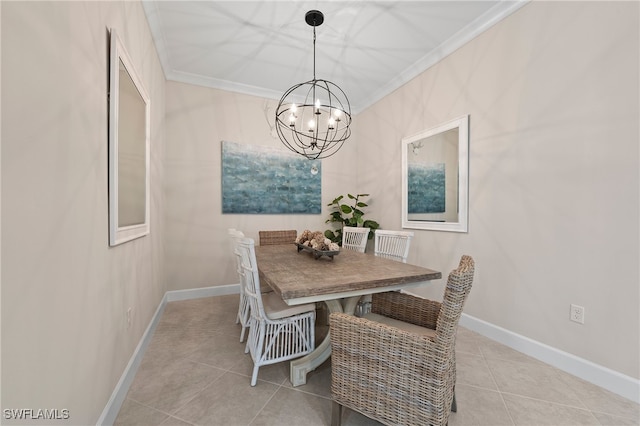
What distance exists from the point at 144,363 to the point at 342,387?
1.61 meters

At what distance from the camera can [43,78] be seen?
0.87 m

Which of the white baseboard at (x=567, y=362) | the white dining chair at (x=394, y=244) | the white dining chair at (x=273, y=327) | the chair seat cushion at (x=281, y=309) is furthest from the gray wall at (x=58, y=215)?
the white baseboard at (x=567, y=362)

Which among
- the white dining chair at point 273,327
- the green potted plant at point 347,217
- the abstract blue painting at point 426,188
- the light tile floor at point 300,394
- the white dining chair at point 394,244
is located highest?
the abstract blue painting at point 426,188

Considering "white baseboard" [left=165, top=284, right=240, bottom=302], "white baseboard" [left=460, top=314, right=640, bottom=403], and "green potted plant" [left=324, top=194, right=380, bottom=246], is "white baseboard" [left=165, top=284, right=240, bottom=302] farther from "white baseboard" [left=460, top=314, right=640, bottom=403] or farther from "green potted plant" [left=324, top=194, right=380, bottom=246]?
"white baseboard" [left=460, top=314, right=640, bottom=403]

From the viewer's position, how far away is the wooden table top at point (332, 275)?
141cm

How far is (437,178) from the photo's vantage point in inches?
121

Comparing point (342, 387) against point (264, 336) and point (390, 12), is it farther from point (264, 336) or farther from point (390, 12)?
point (390, 12)

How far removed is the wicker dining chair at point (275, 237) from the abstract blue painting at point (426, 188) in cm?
162

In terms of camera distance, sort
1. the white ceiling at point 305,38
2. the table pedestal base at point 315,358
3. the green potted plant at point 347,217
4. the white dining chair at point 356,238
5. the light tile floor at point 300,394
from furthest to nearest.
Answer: the green potted plant at point 347,217
the white dining chair at point 356,238
the white ceiling at point 305,38
the table pedestal base at point 315,358
the light tile floor at point 300,394

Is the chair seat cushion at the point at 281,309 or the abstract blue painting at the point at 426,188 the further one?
the abstract blue painting at the point at 426,188

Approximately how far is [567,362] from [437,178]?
1927 millimetres

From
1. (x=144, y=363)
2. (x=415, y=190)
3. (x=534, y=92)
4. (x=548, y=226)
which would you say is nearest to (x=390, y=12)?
(x=534, y=92)

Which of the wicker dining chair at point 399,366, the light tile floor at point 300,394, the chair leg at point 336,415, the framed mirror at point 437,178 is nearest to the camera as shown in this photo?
the wicker dining chair at point 399,366

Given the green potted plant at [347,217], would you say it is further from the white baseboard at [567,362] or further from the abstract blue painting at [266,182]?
the white baseboard at [567,362]
